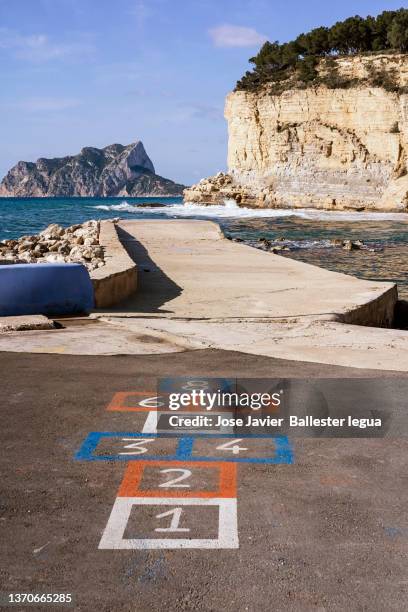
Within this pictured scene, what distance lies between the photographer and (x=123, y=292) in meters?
11.3

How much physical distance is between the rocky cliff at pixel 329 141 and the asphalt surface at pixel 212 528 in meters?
61.2

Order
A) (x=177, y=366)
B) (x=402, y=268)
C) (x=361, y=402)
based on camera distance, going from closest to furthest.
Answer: (x=361, y=402) < (x=177, y=366) < (x=402, y=268)

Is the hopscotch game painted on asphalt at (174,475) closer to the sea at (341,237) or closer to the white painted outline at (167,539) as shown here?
the white painted outline at (167,539)

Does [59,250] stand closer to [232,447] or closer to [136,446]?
[136,446]

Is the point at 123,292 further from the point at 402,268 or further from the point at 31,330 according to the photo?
the point at 402,268

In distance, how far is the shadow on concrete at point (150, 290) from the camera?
10641 millimetres

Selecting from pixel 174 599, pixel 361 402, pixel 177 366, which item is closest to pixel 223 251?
pixel 177 366

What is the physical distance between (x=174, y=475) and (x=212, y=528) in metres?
0.70

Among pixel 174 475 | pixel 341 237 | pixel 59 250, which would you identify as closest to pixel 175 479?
pixel 174 475

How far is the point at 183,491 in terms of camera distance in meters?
4.14

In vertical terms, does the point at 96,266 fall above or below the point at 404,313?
above

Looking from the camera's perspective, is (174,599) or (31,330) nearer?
(174,599)

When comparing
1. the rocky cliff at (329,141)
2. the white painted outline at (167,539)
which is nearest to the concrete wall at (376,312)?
the white painted outline at (167,539)

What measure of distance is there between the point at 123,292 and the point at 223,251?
8221 mm
